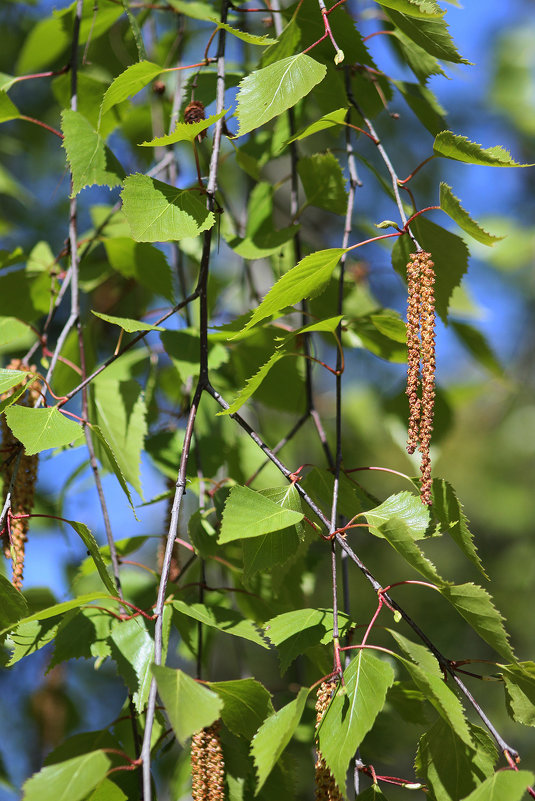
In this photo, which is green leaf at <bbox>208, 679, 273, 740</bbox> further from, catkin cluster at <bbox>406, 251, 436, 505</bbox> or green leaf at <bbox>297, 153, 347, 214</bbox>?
green leaf at <bbox>297, 153, 347, 214</bbox>

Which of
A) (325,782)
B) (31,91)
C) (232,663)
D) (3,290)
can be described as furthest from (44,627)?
(232,663)

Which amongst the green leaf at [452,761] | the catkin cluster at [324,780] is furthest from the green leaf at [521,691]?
the catkin cluster at [324,780]

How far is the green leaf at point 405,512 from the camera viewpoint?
61 cm

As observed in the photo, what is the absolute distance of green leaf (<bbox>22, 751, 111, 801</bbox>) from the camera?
1.47ft

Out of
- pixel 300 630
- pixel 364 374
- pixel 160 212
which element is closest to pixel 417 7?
pixel 160 212

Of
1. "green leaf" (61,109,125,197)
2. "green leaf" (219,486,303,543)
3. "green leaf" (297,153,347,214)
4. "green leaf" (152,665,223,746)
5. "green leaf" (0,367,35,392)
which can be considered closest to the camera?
"green leaf" (152,665,223,746)

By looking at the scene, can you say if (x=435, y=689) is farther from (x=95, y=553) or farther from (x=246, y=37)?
(x=246, y=37)

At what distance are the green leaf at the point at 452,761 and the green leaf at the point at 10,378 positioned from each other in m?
0.44

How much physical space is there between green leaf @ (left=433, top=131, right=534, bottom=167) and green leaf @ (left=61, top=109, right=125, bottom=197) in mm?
362

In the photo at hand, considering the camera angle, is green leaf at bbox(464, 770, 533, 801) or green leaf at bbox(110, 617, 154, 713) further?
green leaf at bbox(110, 617, 154, 713)

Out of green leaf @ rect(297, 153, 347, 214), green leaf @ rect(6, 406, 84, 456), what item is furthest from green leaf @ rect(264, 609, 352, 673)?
green leaf @ rect(297, 153, 347, 214)

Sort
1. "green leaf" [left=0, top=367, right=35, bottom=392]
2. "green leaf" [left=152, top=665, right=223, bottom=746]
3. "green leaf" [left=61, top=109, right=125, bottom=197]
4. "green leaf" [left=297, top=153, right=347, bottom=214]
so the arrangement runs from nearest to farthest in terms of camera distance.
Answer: "green leaf" [left=152, top=665, right=223, bottom=746] → "green leaf" [left=0, top=367, right=35, bottom=392] → "green leaf" [left=61, top=109, right=125, bottom=197] → "green leaf" [left=297, top=153, right=347, bottom=214]

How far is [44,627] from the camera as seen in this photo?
671 mm

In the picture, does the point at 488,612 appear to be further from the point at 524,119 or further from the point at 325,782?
the point at 524,119
